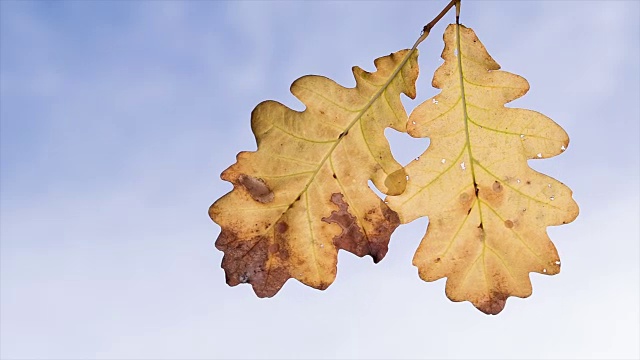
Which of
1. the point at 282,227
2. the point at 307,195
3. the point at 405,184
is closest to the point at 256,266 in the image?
the point at 282,227

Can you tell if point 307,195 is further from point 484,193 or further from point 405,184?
point 484,193

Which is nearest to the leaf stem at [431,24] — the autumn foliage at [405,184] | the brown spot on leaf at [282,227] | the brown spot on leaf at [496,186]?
the autumn foliage at [405,184]

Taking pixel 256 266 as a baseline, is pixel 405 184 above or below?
above

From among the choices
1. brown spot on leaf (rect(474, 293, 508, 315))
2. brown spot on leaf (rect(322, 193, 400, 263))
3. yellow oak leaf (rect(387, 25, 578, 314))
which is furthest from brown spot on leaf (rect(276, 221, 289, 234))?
brown spot on leaf (rect(474, 293, 508, 315))

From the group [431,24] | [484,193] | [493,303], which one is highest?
[431,24]

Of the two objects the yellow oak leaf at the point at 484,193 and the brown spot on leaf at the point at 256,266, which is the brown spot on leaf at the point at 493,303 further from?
the brown spot on leaf at the point at 256,266

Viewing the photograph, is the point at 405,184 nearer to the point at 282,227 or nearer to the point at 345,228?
the point at 345,228
